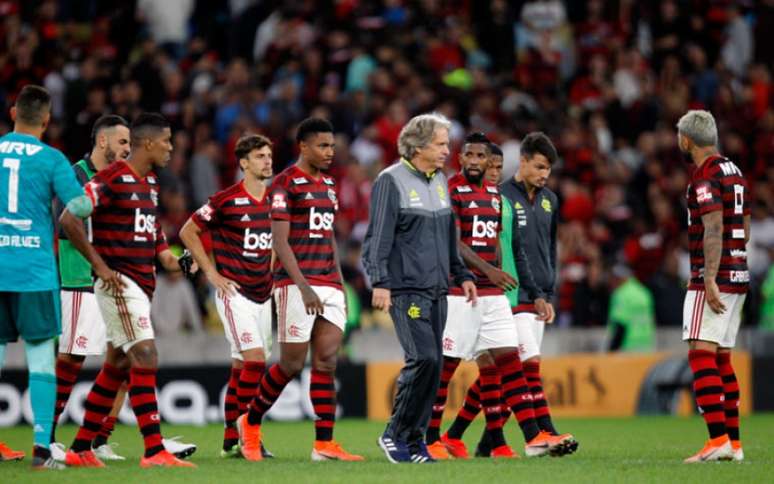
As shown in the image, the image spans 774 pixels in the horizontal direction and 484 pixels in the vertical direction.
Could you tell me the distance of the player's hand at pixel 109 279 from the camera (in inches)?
418

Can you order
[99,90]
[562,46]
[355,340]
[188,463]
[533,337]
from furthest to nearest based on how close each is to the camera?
[562,46] → [99,90] → [355,340] → [533,337] → [188,463]

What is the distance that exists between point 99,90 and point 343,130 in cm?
390

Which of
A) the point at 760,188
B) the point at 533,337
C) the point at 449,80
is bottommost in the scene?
the point at 533,337

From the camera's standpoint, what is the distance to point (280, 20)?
81.4 ft

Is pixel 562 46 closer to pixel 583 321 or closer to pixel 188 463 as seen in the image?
pixel 583 321

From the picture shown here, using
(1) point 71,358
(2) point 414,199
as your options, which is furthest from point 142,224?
(2) point 414,199

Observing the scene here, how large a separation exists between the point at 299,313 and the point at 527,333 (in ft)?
7.01

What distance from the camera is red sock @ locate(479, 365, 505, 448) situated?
487 inches

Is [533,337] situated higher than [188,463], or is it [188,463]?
[533,337]

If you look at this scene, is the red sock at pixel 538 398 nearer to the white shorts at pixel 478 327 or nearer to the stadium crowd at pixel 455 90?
the white shorts at pixel 478 327

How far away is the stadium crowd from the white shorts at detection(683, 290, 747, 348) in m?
9.00

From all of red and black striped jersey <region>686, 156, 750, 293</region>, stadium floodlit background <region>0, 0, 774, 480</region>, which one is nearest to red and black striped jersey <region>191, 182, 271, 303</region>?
red and black striped jersey <region>686, 156, 750, 293</region>

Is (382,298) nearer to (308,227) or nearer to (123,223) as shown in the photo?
(308,227)

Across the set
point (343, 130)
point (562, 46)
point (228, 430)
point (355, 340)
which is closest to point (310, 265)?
point (228, 430)
